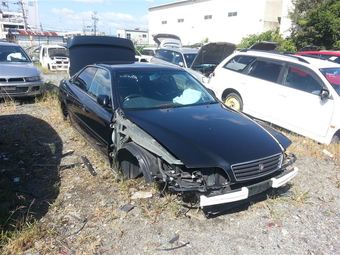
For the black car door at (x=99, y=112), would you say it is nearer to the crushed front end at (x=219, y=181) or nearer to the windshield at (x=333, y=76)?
the crushed front end at (x=219, y=181)

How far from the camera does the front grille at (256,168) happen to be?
3.35 meters

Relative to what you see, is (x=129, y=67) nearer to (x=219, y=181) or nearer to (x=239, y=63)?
(x=219, y=181)

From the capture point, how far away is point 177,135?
366 centimetres

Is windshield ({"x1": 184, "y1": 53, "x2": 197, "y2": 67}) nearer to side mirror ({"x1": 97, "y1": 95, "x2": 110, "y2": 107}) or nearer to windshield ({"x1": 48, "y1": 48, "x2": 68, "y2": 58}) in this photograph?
side mirror ({"x1": 97, "y1": 95, "x2": 110, "y2": 107})

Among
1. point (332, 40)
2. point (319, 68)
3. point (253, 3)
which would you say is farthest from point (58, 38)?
point (319, 68)

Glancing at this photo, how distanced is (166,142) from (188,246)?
1080 millimetres

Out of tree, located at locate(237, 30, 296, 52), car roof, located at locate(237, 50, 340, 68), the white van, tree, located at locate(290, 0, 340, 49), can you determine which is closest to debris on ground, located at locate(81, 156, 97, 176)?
car roof, located at locate(237, 50, 340, 68)

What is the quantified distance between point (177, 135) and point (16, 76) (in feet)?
21.4

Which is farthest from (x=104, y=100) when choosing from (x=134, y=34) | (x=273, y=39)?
(x=134, y=34)

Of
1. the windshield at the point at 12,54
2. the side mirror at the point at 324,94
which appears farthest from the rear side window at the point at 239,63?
the windshield at the point at 12,54

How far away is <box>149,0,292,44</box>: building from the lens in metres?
28.4

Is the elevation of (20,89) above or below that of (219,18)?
below

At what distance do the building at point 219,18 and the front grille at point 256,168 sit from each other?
2344 cm

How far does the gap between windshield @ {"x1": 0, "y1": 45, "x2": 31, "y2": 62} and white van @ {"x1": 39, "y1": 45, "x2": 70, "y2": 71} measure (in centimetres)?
895
